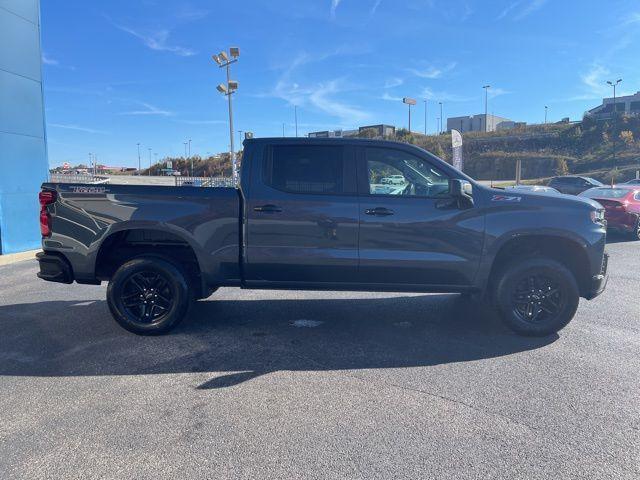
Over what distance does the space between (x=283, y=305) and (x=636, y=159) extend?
60.2m

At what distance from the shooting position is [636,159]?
2127 inches

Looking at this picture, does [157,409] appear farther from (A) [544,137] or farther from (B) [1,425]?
(A) [544,137]

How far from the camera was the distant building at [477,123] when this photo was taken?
317ft

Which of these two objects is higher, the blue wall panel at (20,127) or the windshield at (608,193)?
the blue wall panel at (20,127)

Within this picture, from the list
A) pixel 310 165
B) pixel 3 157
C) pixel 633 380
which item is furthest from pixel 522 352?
pixel 3 157

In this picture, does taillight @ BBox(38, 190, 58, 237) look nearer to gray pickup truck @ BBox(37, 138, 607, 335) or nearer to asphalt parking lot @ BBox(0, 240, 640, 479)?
gray pickup truck @ BBox(37, 138, 607, 335)

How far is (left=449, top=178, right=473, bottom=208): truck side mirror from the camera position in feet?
15.7

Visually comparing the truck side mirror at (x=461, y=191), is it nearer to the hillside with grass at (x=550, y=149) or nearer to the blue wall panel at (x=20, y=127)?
the blue wall panel at (x=20, y=127)

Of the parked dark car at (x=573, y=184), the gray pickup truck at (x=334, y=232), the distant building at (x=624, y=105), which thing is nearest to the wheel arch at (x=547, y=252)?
the gray pickup truck at (x=334, y=232)

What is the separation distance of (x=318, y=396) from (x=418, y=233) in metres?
2.02

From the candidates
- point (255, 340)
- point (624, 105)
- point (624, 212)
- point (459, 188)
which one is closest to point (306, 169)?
point (459, 188)

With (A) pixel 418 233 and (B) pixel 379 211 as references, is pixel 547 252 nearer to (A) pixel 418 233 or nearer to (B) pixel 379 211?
(A) pixel 418 233

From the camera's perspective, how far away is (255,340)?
5121 millimetres

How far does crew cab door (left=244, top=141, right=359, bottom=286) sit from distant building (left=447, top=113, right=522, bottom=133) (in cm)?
9676
